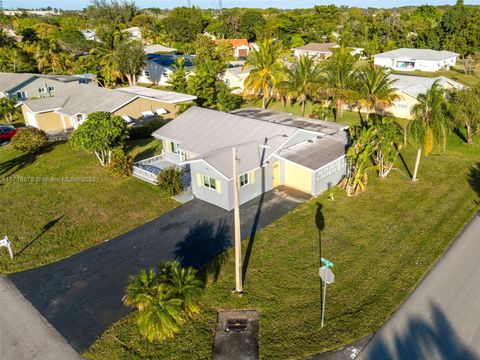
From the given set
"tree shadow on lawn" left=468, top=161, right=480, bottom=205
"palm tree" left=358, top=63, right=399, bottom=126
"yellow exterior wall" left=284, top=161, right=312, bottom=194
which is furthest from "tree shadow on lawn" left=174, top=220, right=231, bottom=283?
"palm tree" left=358, top=63, right=399, bottom=126

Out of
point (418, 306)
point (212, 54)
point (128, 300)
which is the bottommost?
point (418, 306)

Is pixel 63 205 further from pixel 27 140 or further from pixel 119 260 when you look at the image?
pixel 27 140

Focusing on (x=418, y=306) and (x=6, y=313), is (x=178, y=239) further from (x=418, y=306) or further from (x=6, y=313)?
(x=418, y=306)

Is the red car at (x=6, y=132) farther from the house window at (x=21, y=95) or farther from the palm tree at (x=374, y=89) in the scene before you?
the palm tree at (x=374, y=89)

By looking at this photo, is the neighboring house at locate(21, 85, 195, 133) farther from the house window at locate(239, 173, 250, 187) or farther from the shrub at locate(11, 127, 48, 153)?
the house window at locate(239, 173, 250, 187)

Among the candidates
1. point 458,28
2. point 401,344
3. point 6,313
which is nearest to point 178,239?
point 6,313

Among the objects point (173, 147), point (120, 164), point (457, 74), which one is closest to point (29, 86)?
point (120, 164)

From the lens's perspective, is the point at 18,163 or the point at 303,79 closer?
the point at 18,163
